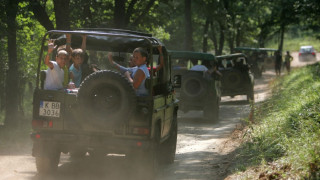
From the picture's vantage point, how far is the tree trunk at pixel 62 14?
15.4 metres

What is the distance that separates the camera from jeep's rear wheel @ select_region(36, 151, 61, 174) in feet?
25.8

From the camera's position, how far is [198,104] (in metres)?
16.7

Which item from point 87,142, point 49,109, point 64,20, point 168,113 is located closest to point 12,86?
point 64,20

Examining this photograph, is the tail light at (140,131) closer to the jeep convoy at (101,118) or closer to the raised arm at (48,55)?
the jeep convoy at (101,118)

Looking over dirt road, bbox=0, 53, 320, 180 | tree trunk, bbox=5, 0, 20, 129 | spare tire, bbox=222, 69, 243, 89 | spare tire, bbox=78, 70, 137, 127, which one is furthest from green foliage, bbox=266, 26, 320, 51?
spare tire, bbox=78, 70, 137, 127

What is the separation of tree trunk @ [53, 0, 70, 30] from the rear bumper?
8082mm

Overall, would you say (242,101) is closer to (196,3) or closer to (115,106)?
(196,3)

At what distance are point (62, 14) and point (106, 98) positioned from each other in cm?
871

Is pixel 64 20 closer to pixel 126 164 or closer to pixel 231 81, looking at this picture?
pixel 126 164

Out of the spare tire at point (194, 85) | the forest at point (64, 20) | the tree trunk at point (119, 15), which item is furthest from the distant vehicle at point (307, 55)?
the spare tire at point (194, 85)

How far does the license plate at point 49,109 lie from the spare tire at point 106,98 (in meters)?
0.48

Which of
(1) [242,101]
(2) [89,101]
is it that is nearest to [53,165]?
(2) [89,101]

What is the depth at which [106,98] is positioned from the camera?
7301 mm

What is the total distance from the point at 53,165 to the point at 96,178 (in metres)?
0.64
